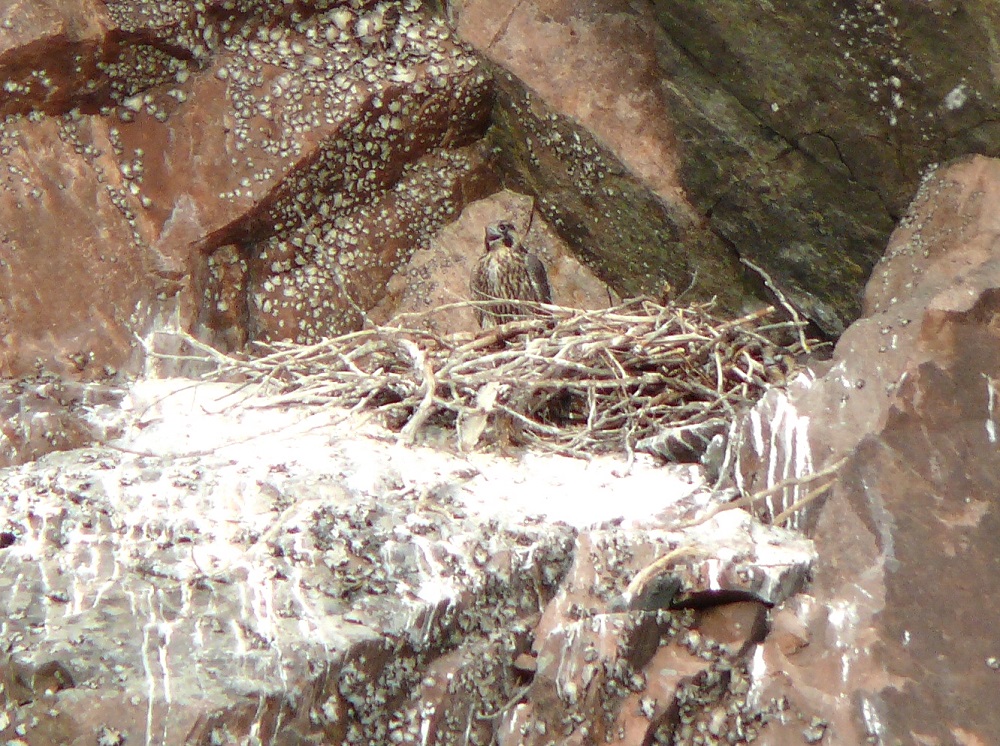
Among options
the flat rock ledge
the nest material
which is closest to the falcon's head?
the nest material

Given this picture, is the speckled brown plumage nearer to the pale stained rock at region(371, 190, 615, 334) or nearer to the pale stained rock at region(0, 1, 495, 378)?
the pale stained rock at region(371, 190, 615, 334)

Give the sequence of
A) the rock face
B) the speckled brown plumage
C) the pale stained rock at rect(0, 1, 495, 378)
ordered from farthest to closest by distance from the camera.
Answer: the speckled brown plumage, the pale stained rock at rect(0, 1, 495, 378), the rock face

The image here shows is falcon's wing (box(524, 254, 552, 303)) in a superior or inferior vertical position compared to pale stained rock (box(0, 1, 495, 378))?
inferior

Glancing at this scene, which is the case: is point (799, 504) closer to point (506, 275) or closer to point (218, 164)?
point (506, 275)

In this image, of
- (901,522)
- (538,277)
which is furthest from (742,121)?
(901,522)

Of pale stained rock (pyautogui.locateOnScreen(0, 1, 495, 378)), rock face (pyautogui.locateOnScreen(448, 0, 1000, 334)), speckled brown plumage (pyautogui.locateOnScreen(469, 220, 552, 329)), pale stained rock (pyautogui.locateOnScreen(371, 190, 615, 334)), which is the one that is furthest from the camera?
pale stained rock (pyautogui.locateOnScreen(371, 190, 615, 334))

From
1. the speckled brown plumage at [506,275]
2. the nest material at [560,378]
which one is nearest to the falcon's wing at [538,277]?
the speckled brown plumage at [506,275]

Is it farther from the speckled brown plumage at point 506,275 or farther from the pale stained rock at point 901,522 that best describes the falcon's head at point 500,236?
the pale stained rock at point 901,522
